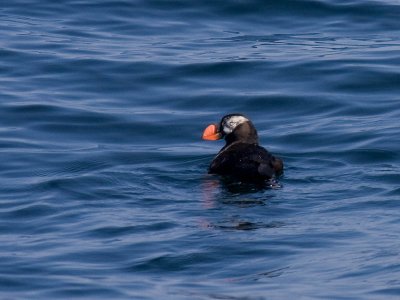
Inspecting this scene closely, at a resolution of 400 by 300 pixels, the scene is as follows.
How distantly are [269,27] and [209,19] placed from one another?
42.2 inches

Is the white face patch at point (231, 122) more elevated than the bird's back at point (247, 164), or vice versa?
the white face patch at point (231, 122)

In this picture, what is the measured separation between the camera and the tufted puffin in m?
12.1

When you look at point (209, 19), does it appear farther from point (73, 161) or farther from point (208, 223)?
point (208, 223)

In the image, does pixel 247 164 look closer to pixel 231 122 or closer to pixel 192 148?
pixel 231 122

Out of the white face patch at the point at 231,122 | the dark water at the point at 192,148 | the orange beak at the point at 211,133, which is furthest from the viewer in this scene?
the orange beak at the point at 211,133

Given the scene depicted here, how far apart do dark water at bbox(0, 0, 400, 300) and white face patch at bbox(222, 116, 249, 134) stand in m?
0.42

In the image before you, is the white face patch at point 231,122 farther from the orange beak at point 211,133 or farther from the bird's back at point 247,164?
the bird's back at point 247,164

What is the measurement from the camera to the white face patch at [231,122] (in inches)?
535

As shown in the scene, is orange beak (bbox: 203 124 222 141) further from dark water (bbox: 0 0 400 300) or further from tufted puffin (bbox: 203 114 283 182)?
dark water (bbox: 0 0 400 300)

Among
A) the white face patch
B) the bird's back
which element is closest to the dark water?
the bird's back

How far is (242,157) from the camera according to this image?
12367mm

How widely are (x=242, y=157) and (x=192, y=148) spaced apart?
2155 millimetres

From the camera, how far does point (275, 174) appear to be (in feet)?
40.5

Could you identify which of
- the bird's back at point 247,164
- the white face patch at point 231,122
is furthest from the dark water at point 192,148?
the white face patch at point 231,122
